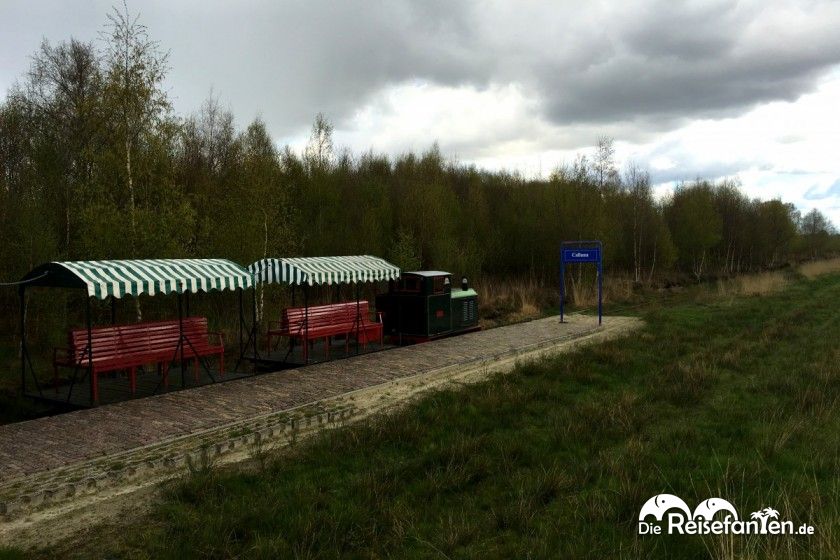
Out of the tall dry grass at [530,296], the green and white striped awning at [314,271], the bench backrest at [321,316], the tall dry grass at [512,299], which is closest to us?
the green and white striped awning at [314,271]

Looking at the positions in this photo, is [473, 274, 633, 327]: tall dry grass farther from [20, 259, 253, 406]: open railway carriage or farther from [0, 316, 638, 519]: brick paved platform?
[20, 259, 253, 406]: open railway carriage

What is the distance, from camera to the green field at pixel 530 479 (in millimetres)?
4660

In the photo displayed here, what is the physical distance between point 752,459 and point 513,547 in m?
3.13

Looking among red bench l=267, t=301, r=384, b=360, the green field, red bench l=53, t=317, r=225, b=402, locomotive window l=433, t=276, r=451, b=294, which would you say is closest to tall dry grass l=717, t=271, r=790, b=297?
locomotive window l=433, t=276, r=451, b=294

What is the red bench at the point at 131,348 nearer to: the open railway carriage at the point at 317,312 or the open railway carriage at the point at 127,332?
the open railway carriage at the point at 127,332

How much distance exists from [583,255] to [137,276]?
1268cm

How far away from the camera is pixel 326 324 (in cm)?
1327

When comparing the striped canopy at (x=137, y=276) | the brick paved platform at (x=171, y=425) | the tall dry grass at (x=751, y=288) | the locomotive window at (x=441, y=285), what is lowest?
the brick paved platform at (x=171, y=425)

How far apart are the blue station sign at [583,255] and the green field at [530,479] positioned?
7.89 metres

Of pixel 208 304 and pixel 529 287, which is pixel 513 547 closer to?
pixel 208 304

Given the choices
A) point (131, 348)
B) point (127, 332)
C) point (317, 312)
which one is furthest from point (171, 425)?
point (317, 312)

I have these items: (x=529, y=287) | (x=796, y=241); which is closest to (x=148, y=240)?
(x=529, y=287)

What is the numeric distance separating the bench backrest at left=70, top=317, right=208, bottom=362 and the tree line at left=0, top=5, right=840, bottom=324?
10.7 feet

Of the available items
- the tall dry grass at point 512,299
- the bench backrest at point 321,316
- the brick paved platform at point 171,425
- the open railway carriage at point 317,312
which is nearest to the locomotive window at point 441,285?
the open railway carriage at point 317,312
